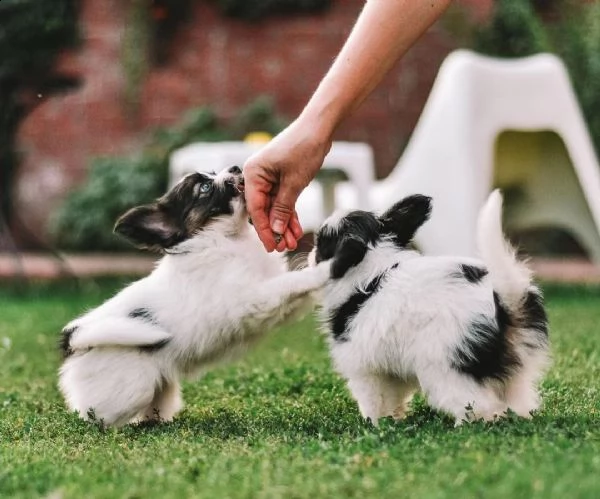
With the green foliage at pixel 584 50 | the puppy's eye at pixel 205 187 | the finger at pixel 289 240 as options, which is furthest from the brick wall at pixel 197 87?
the finger at pixel 289 240

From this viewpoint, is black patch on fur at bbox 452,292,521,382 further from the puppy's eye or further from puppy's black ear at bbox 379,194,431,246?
the puppy's eye

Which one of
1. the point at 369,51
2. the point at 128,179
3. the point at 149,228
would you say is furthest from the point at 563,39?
the point at 149,228

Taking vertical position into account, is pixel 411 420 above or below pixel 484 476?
below

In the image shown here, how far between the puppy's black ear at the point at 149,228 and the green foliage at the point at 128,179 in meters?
7.81

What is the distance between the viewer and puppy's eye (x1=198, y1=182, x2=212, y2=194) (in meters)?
3.90

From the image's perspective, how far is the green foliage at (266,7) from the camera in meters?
12.7

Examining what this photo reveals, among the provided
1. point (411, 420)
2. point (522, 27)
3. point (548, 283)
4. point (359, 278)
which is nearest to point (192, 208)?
point (359, 278)

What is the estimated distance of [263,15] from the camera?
42.1 ft

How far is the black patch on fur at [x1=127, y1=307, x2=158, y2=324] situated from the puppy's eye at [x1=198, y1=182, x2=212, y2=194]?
0.51 meters

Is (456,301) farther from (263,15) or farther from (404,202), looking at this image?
(263,15)

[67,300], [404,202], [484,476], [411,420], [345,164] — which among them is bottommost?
[67,300]

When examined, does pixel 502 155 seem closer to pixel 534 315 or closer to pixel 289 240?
pixel 289 240

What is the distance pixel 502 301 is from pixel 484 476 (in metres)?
0.91

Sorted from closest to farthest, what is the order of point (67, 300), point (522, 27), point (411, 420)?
1. point (411, 420)
2. point (67, 300)
3. point (522, 27)
